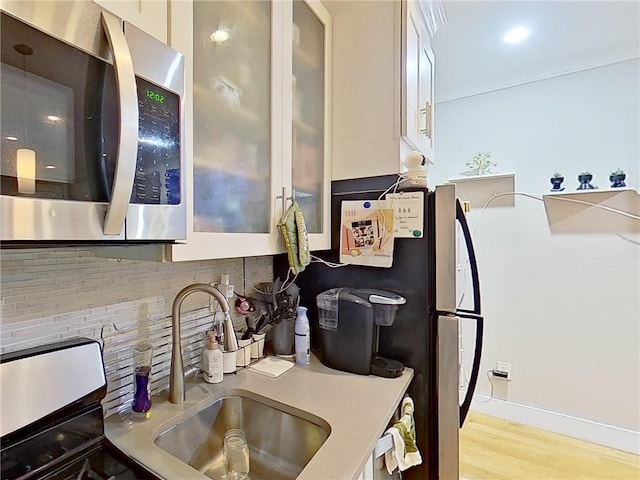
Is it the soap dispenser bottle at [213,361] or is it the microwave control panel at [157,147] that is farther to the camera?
the soap dispenser bottle at [213,361]

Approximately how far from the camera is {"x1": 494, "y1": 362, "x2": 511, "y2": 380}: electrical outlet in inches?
98.7

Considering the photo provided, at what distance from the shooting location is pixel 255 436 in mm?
1052

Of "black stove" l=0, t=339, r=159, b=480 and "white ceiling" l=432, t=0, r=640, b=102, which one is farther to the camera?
"white ceiling" l=432, t=0, r=640, b=102

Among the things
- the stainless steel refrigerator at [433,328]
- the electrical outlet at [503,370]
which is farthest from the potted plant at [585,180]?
the stainless steel refrigerator at [433,328]

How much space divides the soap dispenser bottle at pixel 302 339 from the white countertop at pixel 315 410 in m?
0.04

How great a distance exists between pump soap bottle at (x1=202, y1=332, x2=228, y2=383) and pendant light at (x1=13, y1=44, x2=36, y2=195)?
0.73 meters

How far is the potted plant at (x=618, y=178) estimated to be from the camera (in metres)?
2.09

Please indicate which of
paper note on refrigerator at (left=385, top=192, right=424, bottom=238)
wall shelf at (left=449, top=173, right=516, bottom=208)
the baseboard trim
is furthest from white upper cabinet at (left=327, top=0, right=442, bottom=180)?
the baseboard trim

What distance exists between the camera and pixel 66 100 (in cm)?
53

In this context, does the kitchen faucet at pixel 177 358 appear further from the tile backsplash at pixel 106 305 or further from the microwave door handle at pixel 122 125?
the microwave door handle at pixel 122 125

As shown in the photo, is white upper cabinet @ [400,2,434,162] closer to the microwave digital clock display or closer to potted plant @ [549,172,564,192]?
the microwave digital clock display

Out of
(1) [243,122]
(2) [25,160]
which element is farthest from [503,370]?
(2) [25,160]

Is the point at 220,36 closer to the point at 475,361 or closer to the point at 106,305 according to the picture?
the point at 106,305

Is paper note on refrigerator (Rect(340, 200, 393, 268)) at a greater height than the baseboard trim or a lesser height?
greater
